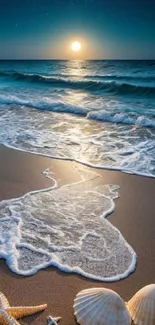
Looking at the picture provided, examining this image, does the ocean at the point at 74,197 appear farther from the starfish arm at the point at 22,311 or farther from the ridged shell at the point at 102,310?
the ridged shell at the point at 102,310

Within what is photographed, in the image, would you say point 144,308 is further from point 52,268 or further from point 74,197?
point 74,197

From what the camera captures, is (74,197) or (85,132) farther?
(85,132)

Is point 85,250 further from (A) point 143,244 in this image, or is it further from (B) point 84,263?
(A) point 143,244

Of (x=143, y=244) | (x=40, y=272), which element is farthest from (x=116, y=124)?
(x=40, y=272)

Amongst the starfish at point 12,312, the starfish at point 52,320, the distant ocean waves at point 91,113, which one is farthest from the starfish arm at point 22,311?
the distant ocean waves at point 91,113

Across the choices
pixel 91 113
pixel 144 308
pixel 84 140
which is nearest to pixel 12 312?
pixel 144 308

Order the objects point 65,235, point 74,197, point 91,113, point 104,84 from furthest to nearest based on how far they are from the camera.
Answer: point 104,84 → point 91,113 → point 74,197 → point 65,235
